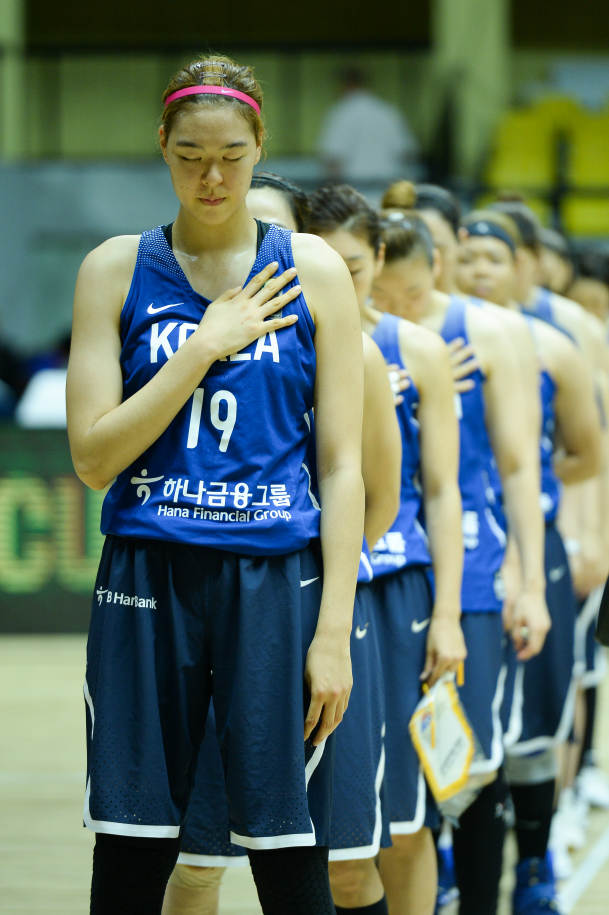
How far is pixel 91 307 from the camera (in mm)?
1820

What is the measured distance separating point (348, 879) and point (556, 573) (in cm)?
144

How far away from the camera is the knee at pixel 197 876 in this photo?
2.17 m

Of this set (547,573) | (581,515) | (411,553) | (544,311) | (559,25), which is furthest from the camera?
(559,25)

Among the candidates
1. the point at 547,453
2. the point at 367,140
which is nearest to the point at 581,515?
the point at 547,453

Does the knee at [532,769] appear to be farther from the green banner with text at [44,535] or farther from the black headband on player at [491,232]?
the green banner with text at [44,535]

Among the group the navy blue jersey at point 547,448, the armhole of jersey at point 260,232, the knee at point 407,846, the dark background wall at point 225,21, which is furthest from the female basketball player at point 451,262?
the dark background wall at point 225,21

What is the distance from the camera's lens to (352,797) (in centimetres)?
209

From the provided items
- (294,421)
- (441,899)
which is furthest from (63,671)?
(294,421)

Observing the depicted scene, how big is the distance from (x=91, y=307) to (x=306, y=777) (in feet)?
2.60

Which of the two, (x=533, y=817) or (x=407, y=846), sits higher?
(x=407, y=846)

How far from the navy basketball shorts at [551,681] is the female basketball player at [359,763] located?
44.7 inches

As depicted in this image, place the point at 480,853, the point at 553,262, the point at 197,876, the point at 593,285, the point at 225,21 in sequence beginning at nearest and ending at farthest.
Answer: the point at 197,876
the point at 480,853
the point at 553,262
the point at 593,285
the point at 225,21

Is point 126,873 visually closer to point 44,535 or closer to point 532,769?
point 532,769

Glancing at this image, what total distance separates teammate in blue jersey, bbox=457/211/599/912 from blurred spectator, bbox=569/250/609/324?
1.68 m
